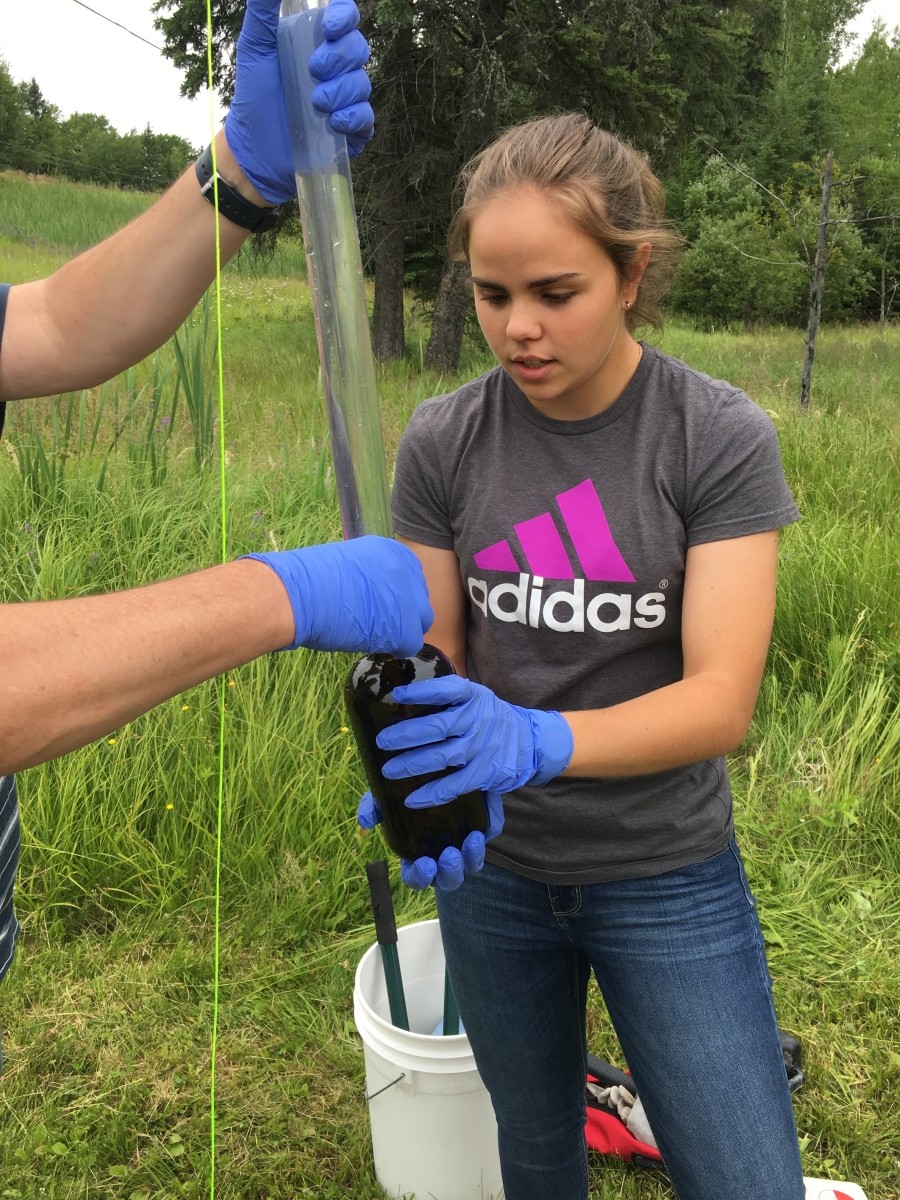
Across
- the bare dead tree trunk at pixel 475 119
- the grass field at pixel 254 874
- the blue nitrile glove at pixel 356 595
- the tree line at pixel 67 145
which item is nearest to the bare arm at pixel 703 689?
the blue nitrile glove at pixel 356 595

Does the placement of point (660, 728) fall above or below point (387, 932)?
above

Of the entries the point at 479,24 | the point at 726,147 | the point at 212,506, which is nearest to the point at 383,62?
the point at 479,24

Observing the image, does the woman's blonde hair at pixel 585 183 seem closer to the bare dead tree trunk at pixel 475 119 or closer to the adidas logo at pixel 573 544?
the adidas logo at pixel 573 544

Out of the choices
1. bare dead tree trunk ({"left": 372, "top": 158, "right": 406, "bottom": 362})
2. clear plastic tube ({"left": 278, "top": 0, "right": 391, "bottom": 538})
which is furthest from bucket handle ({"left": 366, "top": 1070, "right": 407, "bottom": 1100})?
bare dead tree trunk ({"left": 372, "top": 158, "right": 406, "bottom": 362})

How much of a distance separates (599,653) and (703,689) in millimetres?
162

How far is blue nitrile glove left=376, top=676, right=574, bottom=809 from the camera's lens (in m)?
1.13

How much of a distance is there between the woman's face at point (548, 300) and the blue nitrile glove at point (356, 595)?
1.07 ft

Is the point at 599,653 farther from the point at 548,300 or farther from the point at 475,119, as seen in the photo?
the point at 475,119

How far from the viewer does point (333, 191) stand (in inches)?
45.0

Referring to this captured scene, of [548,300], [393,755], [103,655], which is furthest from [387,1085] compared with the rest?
[548,300]

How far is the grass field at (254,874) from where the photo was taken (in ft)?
6.79

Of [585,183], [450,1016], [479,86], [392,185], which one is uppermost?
[479,86]

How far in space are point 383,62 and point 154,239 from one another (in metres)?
8.55

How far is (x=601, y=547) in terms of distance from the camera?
128 cm
